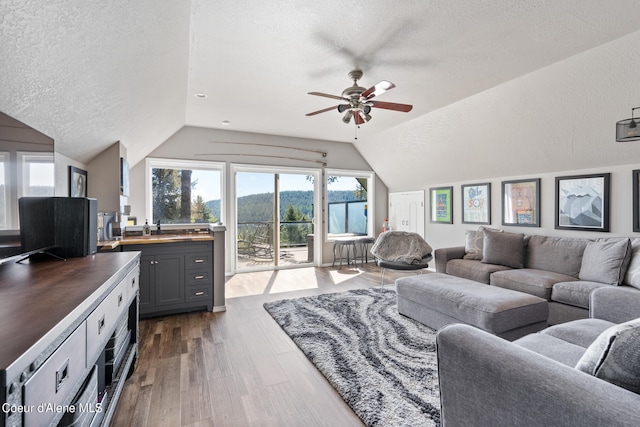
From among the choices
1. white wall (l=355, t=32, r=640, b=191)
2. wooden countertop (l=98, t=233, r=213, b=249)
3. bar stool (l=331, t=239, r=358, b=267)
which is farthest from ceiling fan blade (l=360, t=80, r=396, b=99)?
bar stool (l=331, t=239, r=358, b=267)

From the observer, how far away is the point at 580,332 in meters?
1.82

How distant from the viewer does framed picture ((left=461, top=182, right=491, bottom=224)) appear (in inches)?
193

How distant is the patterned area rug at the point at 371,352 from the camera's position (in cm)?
185

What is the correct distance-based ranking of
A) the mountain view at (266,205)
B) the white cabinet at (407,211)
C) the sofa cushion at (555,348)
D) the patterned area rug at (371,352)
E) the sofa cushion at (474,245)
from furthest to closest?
1. the white cabinet at (407,211)
2. the mountain view at (266,205)
3. the sofa cushion at (474,245)
4. the patterned area rug at (371,352)
5. the sofa cushion at (555,348)

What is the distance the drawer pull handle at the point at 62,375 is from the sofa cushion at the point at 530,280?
148 inches

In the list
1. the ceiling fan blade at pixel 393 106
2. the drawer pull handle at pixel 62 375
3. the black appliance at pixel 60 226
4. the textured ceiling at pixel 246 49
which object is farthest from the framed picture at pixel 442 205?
the drawer pull handle at pixel 62 375

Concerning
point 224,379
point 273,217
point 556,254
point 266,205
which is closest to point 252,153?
point 266,205

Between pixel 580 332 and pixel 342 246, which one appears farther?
pixel 342 246

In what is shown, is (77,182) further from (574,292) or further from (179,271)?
(574,292)

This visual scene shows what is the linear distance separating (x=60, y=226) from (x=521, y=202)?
5.19 meters

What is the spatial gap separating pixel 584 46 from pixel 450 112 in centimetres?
170

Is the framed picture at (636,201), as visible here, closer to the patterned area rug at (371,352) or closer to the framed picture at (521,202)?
the framed picture at (521,202)

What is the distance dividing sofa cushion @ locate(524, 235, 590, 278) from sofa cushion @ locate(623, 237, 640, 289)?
44 centimetres

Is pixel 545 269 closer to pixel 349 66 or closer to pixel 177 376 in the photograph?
pixel 349 66
